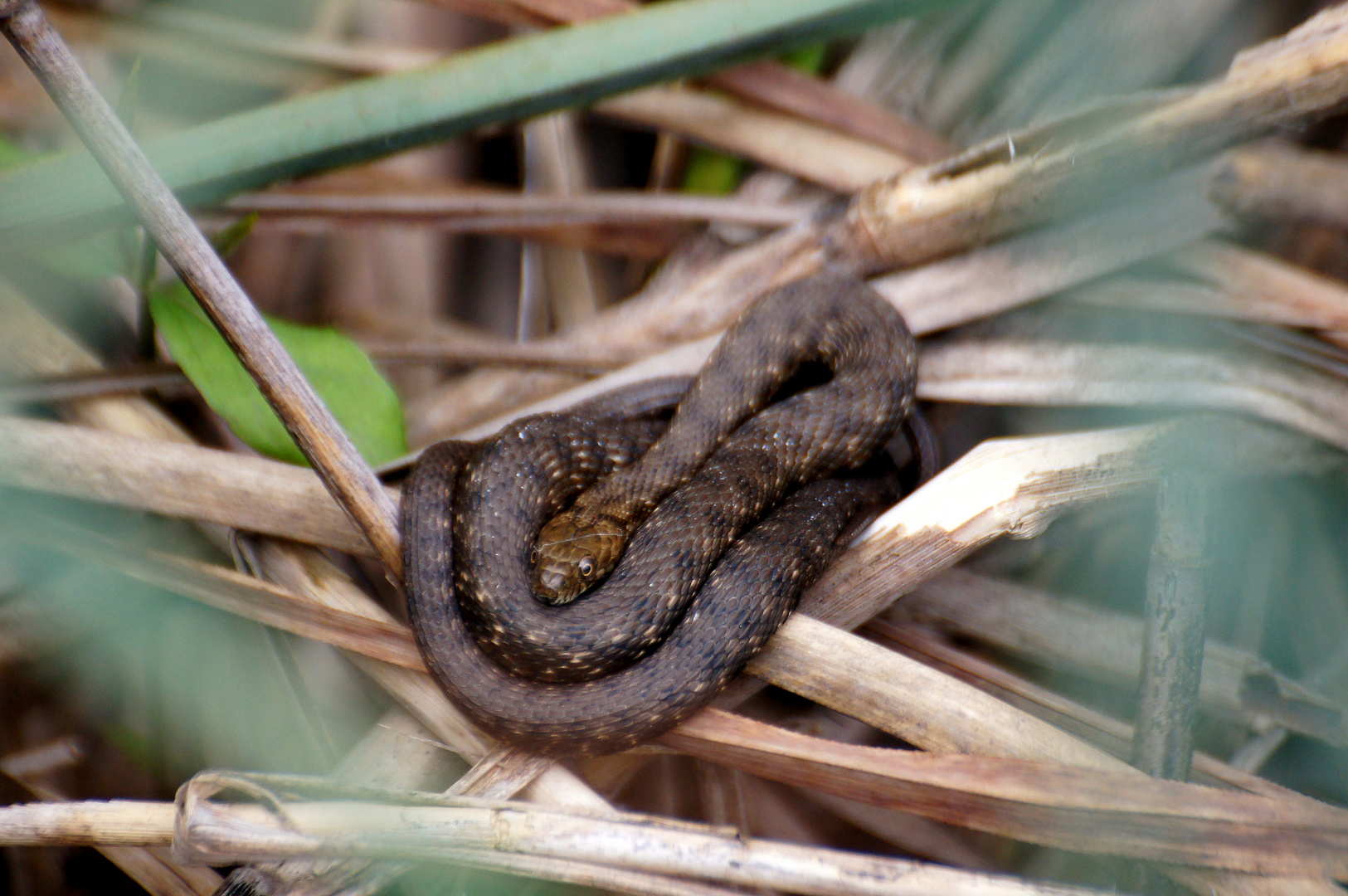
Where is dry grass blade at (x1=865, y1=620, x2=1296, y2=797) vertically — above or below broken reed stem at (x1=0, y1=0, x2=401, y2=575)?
below

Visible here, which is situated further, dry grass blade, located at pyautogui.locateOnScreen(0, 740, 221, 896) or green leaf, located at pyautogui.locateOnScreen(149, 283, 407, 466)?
green leaf, located at pyautogui.locateOnScreen(149, 283, 407, 466)

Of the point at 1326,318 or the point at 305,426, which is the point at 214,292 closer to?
the point at 305,426

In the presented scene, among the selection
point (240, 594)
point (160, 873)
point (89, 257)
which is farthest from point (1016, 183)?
point (160, 873)

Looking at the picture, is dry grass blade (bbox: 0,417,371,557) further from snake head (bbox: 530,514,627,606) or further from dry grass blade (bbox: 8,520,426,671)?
snake head (bbox: 530,514,627,606)

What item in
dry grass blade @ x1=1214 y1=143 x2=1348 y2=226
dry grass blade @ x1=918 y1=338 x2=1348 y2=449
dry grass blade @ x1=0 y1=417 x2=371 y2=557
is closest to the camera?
dry grass blade @ x1=0 y1=417 x2=371 y2=557

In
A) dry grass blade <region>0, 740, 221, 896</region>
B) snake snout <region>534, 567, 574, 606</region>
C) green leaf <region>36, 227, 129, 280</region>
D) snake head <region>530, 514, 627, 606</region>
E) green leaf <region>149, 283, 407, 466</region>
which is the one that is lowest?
dry grass blade <region>0, 740, 221, 896</region>

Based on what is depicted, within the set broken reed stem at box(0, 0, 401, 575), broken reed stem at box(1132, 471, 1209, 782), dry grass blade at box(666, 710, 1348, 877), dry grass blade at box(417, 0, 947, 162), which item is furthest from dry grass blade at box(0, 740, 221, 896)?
dry grass blade at box(417, 0, 947, 162)

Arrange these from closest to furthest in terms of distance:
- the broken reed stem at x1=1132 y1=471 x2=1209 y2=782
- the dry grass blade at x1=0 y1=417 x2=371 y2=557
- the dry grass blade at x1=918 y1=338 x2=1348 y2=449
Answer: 1. the broken reed stem at x1=1132 y1=471 x2=1209 y2=782
2. the dry grass blade at x1=0 y1=417 x2=371 y2=557
3. the dry grass blade at x1=918 y1=338 x2=1348 y2=449

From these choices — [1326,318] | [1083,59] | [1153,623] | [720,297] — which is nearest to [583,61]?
[720,297]
